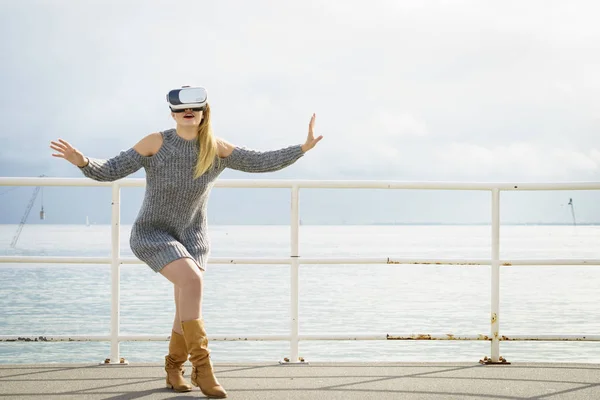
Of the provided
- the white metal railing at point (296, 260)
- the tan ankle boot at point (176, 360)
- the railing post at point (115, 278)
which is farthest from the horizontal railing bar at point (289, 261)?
the tan ankle boot at point (176, 360)

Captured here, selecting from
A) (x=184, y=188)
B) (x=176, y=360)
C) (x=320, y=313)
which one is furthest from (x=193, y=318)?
(x=320, y=313)

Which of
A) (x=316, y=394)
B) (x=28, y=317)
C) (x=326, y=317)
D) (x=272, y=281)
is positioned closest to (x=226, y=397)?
(x=316, y=394)

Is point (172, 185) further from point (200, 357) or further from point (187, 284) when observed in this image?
point (200, 357)

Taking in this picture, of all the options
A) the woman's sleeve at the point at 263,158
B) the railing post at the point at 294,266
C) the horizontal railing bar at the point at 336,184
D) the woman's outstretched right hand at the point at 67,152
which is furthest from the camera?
the railing post at the point at 294,266

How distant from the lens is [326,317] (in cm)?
2006

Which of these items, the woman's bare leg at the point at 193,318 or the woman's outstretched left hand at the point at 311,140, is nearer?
the woman's bare leg at the point at 193,318

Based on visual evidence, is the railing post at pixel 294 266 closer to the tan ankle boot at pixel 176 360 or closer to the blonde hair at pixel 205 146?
the tan ankle boot at pixel 176 360

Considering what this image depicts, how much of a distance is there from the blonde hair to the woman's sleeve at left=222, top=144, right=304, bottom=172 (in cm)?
12

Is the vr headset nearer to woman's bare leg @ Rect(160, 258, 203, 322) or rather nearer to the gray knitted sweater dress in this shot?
the gray knitted sweater dress

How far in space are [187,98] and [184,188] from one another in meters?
0.43

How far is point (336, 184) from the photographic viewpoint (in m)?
5.18

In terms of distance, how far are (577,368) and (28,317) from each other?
19111 millimetres

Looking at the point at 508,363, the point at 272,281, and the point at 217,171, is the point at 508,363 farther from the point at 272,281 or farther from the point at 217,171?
the point at 272,281

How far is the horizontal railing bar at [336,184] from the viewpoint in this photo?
505 cm
